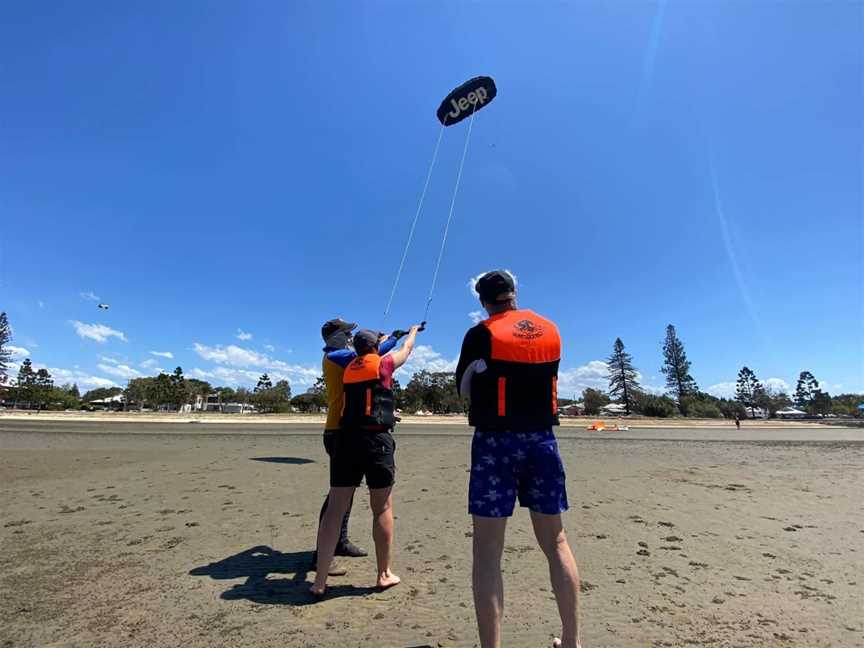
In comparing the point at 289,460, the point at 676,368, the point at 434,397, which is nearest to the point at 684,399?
the point at 676,368

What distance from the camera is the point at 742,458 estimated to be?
42.2ft

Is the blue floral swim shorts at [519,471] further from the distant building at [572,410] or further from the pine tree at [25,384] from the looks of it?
the pine tree at [25,384]

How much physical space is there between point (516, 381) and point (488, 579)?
101 cm

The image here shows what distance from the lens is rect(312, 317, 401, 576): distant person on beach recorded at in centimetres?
369

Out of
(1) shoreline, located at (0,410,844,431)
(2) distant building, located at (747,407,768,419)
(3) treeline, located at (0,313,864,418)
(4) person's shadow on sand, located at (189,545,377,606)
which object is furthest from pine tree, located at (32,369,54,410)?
(2) distant building, located at (747,407,768,419)

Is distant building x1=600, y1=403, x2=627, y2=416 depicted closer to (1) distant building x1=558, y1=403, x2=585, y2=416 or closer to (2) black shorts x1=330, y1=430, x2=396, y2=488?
(1) distant building x1=558, y1=403, x2=585, y2=416

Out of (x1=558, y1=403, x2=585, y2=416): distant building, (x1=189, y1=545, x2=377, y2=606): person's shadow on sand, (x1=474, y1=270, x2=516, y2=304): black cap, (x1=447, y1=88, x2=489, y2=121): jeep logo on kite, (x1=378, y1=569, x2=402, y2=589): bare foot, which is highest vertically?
(x1=447, y1=88, x2=489, y2=121): jeep logo on kite

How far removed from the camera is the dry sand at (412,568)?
2705mm

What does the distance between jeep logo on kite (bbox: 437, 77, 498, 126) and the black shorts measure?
701 centimetres

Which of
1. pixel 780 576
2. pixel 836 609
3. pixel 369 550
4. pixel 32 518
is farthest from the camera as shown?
pixel 32 518

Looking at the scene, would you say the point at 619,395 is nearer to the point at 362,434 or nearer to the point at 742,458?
the point at 742,458

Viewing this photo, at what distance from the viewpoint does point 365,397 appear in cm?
336

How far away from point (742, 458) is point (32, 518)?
16.0 meters

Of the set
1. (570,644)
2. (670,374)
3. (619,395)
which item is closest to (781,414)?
(670,374)
